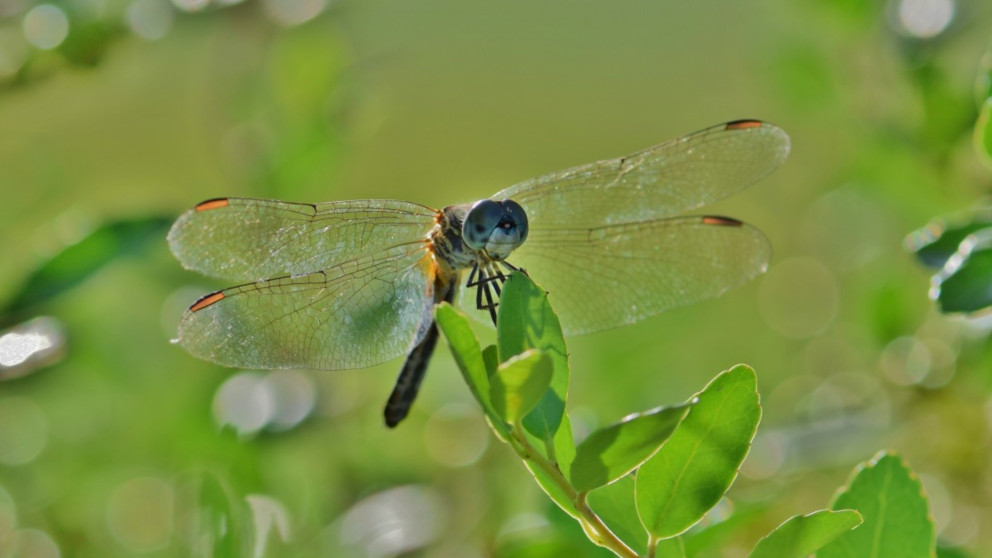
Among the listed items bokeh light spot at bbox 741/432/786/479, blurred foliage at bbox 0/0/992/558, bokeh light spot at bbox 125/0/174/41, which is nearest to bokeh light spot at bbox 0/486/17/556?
blurred foliage at bbox 0/0/992/558

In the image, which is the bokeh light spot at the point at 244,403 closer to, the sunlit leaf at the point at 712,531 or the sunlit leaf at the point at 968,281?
the sunlit leaf at the point at 712,531

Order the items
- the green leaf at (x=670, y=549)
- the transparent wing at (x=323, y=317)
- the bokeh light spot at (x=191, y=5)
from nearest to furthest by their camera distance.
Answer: the green leaf at (x=670, y=549), the transparent wing at (x=323, y=317), the bokeh light spot at (x=191, y=5)

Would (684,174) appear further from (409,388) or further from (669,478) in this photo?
(669,478)

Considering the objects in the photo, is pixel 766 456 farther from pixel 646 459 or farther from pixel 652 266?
pixel 646 459

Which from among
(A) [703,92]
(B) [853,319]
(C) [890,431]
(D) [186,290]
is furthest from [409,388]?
(A) [703,92]

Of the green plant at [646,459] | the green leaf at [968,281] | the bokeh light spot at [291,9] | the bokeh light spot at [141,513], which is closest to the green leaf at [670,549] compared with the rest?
the green plant at [646,459]

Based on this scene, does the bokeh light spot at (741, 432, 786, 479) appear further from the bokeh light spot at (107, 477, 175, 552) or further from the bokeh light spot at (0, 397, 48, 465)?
the bokeh light spot at (0, 397, 48, 465)
